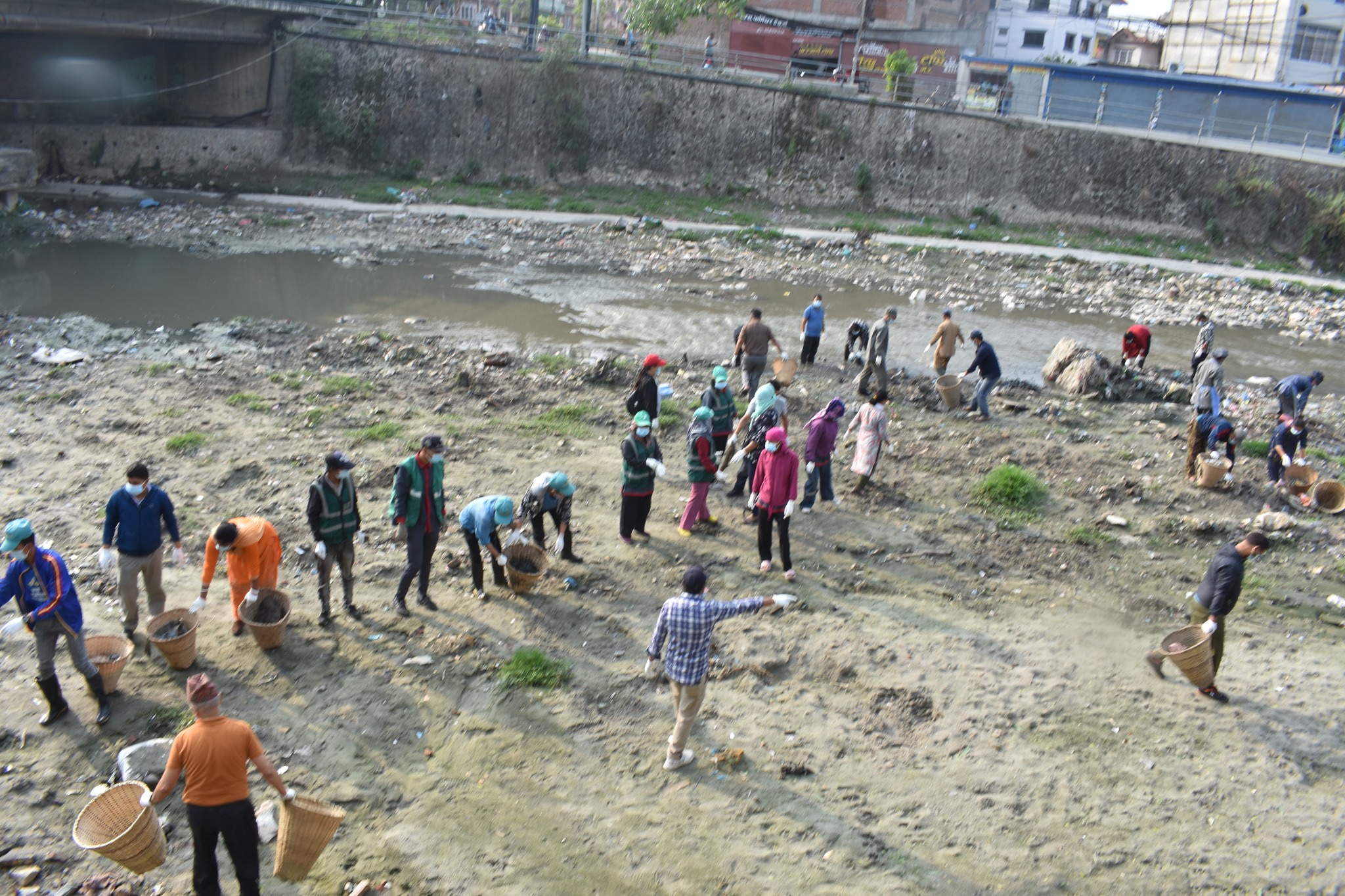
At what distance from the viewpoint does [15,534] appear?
614 centimetres

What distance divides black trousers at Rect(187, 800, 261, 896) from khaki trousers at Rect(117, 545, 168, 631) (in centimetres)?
287

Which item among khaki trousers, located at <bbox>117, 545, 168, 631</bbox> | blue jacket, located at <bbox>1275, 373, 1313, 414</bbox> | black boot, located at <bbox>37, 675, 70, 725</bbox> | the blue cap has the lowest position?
black boot, located at <bbox>37, 675, 70, 725</bbox>

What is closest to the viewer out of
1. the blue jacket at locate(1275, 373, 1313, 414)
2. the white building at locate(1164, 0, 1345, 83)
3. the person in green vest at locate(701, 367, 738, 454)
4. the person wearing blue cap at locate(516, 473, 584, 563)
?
the person wearing blue cap at locate(516, 473, 584, 563)

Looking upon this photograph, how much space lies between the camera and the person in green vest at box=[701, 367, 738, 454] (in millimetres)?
10281

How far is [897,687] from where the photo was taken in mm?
7316

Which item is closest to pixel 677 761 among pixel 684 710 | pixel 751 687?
pixel 684 710

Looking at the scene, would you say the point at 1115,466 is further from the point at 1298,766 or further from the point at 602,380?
the point at 602,380

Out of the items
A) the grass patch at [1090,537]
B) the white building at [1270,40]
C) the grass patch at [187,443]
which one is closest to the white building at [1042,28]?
the white building at [1270,40]

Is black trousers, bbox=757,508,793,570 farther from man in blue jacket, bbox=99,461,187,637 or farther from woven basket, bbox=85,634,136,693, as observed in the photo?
woven basket, bbox=85,634,136,693

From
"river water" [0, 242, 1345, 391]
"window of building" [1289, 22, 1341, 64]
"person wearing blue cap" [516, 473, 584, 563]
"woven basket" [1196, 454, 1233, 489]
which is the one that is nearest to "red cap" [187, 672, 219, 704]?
"person wearing blue cap" [516, 473, 584, 563]

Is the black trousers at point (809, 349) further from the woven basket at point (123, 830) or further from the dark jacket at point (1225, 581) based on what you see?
the woven basket at point (123, 830)

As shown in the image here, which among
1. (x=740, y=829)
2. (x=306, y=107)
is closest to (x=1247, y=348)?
(x=740, y=829)

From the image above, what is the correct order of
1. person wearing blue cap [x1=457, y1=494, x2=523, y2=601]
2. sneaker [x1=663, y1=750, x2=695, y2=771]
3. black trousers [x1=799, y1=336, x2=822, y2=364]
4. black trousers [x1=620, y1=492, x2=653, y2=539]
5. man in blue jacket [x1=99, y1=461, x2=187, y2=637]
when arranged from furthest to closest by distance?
black trousers [x1=799, y1=336, x2=822, y2=364] < black trousers [x1=620, y1=492, x2=653, y2=539] < person wearing blue cap [x1=457, y1=494, x2=523, y2=601] < man in blue jacket [x1=99, y1=461, x2=187, y2=637] < sneaker [x1=663, y1=750, x2=695, y2=771]

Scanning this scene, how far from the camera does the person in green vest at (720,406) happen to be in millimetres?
10281
